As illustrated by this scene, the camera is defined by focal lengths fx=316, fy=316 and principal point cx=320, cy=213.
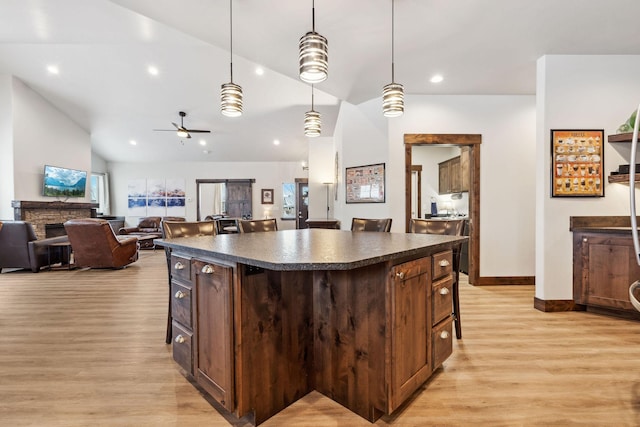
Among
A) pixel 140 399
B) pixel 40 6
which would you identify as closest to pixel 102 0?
pixel 40 6

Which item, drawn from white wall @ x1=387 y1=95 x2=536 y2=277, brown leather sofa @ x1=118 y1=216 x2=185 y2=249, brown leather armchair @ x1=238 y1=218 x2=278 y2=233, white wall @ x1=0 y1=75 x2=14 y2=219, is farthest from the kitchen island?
brown leather sofa @ x1=118 y1=216 x2=185 y2=249

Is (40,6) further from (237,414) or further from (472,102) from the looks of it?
(472,102)

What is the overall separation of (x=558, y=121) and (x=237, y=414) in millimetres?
3892

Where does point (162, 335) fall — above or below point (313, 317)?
below

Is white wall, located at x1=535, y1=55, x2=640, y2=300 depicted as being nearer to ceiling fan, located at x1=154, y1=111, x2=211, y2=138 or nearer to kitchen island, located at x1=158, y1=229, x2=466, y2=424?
kitchen island, located at x1=158, y1=229, x2=466, y2=424

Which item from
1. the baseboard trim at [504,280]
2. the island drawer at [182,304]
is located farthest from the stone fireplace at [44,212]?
the baseboard trim at [504,280]

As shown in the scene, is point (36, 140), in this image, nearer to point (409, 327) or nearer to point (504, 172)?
point (409, 327)

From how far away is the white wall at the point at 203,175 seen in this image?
1048 centimetres

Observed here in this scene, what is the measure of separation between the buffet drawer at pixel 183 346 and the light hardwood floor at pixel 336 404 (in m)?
0.16

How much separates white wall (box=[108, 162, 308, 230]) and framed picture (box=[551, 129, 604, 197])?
25.8 ft

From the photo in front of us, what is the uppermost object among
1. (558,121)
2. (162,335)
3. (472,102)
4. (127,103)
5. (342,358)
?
(127,103)

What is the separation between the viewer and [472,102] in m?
4.36

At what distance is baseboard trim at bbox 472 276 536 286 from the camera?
434cm

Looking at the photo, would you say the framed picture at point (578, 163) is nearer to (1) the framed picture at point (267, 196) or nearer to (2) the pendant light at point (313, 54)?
(2) the pendant light at point (313, 54)
